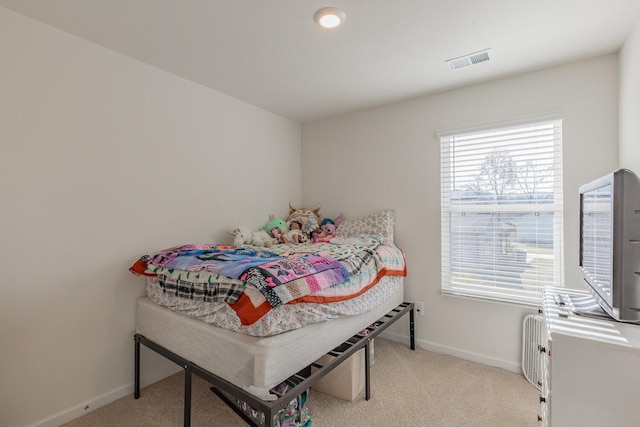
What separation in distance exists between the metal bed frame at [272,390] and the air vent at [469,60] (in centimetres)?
202

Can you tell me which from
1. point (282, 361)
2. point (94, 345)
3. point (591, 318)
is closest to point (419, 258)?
point (591, 318)

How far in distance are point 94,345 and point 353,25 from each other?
2.62 m

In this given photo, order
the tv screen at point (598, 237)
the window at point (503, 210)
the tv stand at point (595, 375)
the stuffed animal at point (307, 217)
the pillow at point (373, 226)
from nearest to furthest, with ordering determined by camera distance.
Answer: the tv stand at point (595, 375) < the tv screen at point (598, 237) < the window at point (503, 210) < the pillow at point (373, 226) < the stuffed animal at point (307, 217)

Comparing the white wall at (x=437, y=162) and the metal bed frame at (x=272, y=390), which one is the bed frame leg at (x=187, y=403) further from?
the white wall at (x=437, y=162)

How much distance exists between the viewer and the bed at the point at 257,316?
140cm

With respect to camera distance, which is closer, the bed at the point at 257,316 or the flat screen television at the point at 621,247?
the flat screen television at the point at 621,247

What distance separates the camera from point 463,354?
8.55 ft

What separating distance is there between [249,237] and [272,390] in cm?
155

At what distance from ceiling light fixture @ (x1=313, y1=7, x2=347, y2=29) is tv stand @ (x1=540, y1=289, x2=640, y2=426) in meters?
1.83

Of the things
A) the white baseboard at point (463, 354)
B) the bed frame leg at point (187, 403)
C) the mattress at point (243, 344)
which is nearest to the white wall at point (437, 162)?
the white baseboard at point (463, 354)

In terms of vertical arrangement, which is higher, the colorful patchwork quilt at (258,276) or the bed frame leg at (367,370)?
the colorful patchwork quilt at (258,276)

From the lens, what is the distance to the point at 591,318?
1.27 metres

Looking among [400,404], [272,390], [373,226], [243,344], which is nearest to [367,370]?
[400,404]

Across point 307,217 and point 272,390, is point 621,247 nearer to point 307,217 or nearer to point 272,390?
point 272,390
